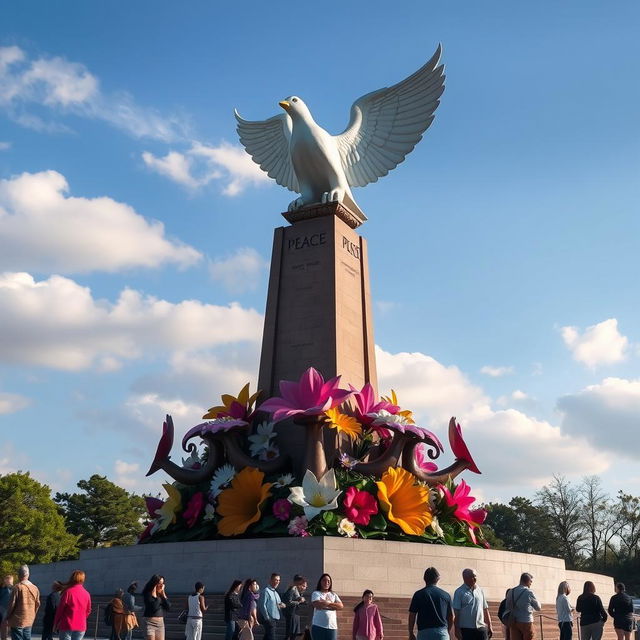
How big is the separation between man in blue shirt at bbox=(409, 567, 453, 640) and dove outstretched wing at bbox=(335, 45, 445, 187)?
16.4 metres

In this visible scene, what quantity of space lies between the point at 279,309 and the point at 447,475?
19.0ft

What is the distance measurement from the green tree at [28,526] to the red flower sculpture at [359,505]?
26.6m

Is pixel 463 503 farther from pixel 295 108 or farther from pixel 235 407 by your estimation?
pixel 295 108

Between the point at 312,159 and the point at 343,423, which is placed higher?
the point at 312,159

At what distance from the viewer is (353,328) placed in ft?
64.8

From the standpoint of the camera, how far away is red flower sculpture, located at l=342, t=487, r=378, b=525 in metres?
16.0

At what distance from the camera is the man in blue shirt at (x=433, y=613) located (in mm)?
6809

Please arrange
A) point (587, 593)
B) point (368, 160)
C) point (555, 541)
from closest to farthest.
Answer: point (587, 593)
point (368, 160)
point (555, 541)

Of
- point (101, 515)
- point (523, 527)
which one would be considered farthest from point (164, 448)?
point (523, 527)

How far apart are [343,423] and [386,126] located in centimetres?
923

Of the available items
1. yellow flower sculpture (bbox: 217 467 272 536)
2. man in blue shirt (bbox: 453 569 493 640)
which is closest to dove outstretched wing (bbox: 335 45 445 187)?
yellow flower sculpture (bbox: 217 467 272 536)

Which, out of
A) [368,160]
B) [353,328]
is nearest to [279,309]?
[353,328]

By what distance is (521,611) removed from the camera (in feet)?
28.7

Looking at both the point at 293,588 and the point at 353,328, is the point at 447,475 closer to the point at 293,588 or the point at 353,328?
the point at 353,328
